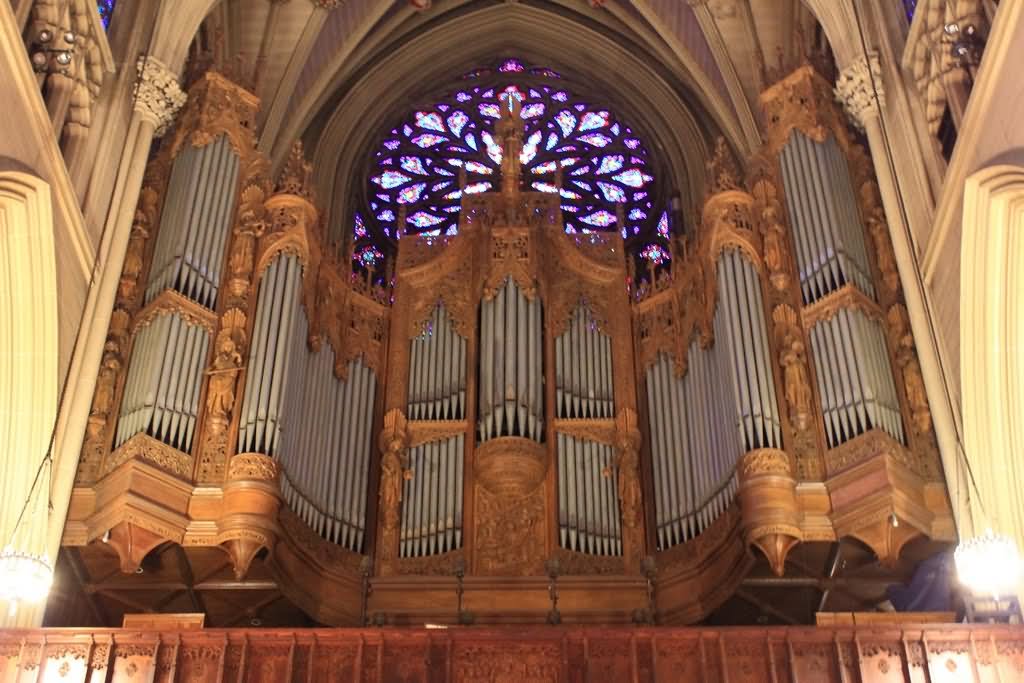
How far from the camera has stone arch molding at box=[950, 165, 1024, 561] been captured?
39.4 ft

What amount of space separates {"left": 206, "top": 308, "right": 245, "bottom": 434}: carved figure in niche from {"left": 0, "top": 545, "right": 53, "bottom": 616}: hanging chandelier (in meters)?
3.16

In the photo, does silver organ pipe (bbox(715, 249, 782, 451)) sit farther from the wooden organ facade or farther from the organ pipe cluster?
the organ pipe cluster

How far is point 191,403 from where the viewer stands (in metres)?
13.5

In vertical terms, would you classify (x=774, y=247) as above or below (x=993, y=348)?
above

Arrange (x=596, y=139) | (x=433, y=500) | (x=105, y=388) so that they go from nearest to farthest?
(x=105, y=388)
(x=433, y=500)
(x=596, y=139)

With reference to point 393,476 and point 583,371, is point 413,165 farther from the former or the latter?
point 393,476

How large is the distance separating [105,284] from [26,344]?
1.56 meters

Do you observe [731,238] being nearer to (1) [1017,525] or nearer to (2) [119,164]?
(1) [1017,525]

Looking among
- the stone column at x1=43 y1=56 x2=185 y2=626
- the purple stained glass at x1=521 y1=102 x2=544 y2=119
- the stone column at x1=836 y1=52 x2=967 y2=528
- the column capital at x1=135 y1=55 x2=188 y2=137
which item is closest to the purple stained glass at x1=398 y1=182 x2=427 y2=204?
the purple stained glass at x1=521 y1=102 x2=544 y2=119

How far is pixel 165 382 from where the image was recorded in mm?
13453

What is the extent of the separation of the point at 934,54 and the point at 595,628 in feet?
21.5

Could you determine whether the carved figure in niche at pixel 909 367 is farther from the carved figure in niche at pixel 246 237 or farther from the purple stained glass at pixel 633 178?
the carved figure in niche at pixel 246 237

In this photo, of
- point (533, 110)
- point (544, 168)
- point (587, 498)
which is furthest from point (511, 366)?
point (533, 110)

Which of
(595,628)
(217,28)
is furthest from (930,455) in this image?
(217,28)
